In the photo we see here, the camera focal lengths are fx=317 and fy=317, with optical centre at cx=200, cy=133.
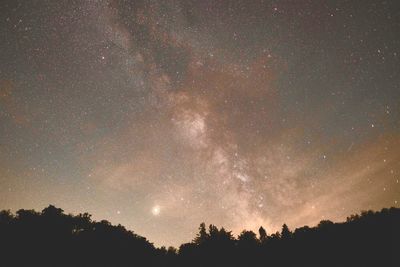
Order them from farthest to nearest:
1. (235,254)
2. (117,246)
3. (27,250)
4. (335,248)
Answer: (235,254)
(117,246)
(335,248)
(27,250)

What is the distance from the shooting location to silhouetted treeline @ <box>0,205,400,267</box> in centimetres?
3462

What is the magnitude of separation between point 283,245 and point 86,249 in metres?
28.6

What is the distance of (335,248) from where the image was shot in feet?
140

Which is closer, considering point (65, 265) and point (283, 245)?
point (65, 265)

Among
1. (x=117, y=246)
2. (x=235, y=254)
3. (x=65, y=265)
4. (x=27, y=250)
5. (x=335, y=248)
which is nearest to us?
(x=27, y=250)

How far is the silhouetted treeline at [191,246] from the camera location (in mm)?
34625

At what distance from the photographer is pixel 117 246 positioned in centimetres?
4591

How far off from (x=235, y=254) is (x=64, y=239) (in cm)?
2566

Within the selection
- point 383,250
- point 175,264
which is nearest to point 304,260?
point 383,250

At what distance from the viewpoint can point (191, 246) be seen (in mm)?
54969

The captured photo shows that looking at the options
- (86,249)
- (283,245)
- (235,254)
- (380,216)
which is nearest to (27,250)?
(86,249)

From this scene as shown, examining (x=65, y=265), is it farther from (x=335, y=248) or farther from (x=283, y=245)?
(x=335, y=248)

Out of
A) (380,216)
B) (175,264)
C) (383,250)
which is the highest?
(380,216)

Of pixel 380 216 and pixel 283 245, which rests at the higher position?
pixel 380 216
